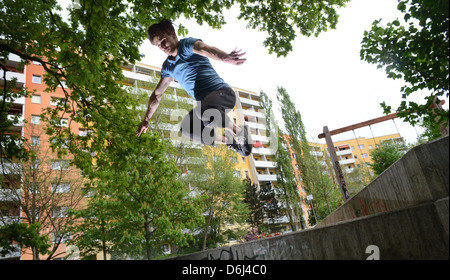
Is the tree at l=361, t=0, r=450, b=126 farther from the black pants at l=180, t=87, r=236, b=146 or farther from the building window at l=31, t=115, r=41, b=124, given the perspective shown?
the building window at l=31, t=115, r=41, b=124

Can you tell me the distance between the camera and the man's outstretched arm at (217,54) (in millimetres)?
3242

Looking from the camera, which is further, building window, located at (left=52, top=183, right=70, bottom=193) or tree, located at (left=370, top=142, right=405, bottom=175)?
tree, located at (left=370, top=142, right=405, bottom=175)

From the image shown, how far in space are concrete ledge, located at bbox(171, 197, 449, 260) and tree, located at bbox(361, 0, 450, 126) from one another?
1.36 m

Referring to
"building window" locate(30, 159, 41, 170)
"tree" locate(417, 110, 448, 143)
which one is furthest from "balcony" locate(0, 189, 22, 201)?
"tree" locate(417, 110, 448, 143)

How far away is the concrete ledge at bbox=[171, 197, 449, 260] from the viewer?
1706 millimetres

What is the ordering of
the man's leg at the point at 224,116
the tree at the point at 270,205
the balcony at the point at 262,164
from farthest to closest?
the balcony at the point at 262,164, the tree at the point at 270,205, the man's leg at the point at 224,116

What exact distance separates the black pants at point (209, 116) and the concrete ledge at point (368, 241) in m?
1.96

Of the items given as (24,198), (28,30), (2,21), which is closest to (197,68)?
(28,30)

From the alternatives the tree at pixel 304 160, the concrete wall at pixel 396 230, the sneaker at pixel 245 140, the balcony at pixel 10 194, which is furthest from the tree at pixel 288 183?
the concrete wall at pixel 396 230

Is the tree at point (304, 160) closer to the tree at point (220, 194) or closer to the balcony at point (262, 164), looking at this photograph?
the tree at point (220, 194)

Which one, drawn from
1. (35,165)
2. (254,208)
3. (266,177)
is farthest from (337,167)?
(266,177)

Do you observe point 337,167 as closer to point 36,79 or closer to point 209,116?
point 209,116
